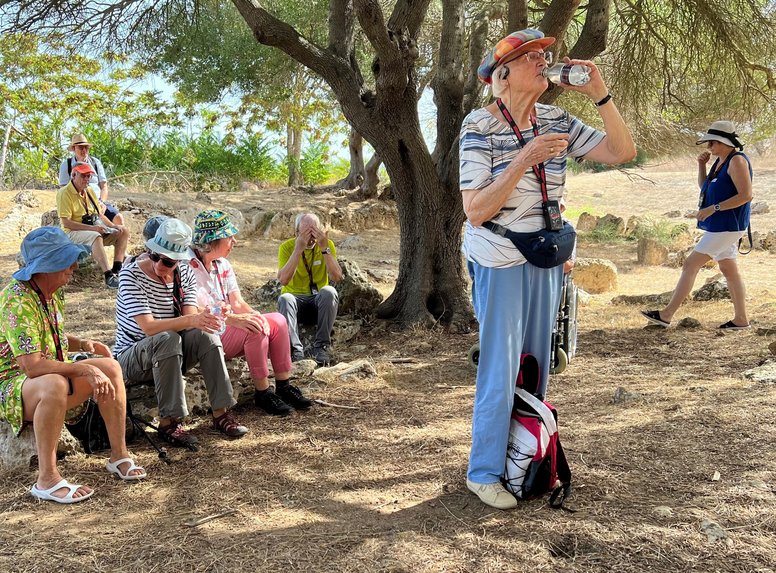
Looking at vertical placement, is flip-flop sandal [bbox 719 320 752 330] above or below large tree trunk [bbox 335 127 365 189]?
below

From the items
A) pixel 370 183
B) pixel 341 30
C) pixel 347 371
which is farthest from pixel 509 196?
pixel 370 183

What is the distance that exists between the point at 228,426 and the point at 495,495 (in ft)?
5.94

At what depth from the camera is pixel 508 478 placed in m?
3.17

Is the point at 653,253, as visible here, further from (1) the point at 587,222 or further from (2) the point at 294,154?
(2) the point at 294,154

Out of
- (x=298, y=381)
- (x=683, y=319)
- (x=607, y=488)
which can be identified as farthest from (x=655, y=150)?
(x=607, y=488)

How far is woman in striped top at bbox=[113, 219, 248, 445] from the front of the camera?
13.3 ft

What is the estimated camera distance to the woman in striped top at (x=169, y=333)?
4.05 metres

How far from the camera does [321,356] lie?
6.05 m

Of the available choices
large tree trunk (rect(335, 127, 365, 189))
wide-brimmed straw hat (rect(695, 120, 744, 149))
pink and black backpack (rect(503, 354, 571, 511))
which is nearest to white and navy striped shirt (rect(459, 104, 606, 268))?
pink and black backpack (rect(503, 354, 571, 511))

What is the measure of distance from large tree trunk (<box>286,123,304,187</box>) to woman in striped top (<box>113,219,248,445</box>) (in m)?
14.0

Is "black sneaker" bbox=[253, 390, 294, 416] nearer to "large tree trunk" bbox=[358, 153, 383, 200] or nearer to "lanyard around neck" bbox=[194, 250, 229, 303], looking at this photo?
"lanyard around neck" bbox=[194, 250, 229, 303]

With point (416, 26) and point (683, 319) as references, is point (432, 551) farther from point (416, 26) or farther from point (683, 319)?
point (416, 26)

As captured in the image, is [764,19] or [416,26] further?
[764,19]

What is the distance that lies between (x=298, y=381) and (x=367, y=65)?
9.29 metres
